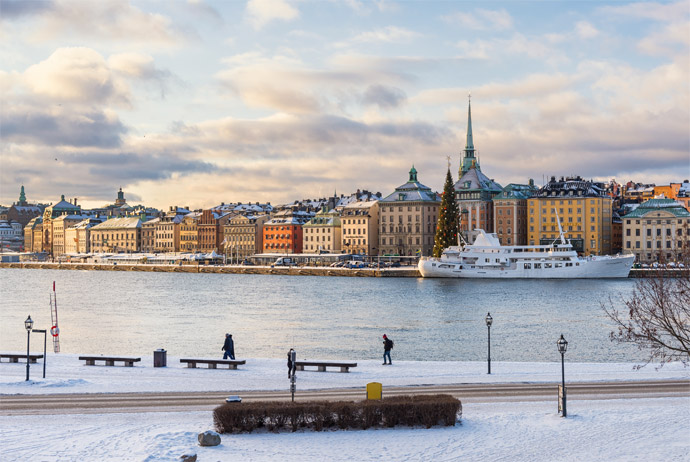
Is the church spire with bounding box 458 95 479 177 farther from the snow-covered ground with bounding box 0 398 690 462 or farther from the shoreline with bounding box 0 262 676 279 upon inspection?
the snow-covered ground with bounding box 0 398 690 462

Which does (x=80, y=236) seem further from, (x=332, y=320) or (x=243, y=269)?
(x=332, y=320)

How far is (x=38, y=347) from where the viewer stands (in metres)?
34.7

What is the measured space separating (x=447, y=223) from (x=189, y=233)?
69.0 meters

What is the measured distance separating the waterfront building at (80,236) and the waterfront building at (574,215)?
106241 millimetres

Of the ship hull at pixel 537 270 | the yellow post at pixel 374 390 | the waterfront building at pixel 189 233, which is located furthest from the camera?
the waterfront building at pixel 189 233

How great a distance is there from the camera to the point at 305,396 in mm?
19391

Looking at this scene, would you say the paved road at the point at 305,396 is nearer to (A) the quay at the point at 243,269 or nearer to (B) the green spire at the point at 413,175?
(A) the quay at the point at 243,269

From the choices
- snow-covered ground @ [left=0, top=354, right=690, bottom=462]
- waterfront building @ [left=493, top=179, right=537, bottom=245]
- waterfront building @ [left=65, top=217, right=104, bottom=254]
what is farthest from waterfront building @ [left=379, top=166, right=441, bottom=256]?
snow-covered ground @ [left=0, top=354, right=690, bottom=462]

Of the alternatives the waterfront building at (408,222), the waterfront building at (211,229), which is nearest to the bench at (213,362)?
the waterfront building at (408,222)

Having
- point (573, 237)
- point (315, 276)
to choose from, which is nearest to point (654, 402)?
point (315, 276)

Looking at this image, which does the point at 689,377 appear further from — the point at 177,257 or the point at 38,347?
the point at 177,257

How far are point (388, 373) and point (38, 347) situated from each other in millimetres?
18277

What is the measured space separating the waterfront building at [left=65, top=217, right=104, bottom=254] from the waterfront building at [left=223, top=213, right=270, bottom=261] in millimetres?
48974

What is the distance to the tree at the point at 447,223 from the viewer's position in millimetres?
104875
